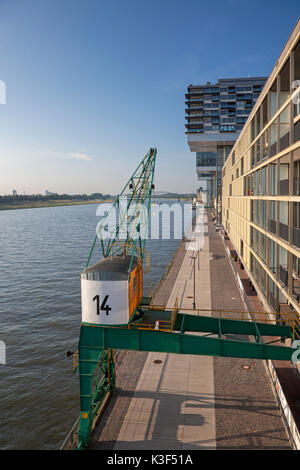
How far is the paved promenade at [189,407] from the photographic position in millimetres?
15531

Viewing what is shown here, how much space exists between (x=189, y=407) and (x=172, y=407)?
0.91 meters

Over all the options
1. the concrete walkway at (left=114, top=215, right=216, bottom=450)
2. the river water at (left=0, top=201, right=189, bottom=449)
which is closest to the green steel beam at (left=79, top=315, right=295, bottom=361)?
the concrete walkway at (left=114, top=215, right=216, bottom=450)

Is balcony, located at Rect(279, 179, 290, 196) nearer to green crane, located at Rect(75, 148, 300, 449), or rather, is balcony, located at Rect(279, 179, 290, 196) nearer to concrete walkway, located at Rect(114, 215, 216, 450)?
green crane, located at Rect(75, 148, 300, 449)

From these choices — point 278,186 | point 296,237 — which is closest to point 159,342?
point 296,237

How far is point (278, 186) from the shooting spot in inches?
834

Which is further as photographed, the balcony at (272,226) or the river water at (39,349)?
the balcony at (272,226)

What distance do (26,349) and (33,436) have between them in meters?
11.3

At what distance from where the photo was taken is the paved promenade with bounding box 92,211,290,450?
1553 cm

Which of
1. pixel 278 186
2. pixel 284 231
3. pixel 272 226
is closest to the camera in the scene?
pixel 284 231

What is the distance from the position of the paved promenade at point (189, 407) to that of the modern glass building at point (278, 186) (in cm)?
561

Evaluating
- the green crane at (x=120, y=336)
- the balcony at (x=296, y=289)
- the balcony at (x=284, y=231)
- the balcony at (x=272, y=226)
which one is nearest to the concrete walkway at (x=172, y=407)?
the green crane at (x=120, y=336)

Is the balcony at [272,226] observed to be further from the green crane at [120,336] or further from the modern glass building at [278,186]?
the green crane at [120,336]

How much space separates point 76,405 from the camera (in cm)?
2205

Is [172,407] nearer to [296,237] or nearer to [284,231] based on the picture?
[296,237]
